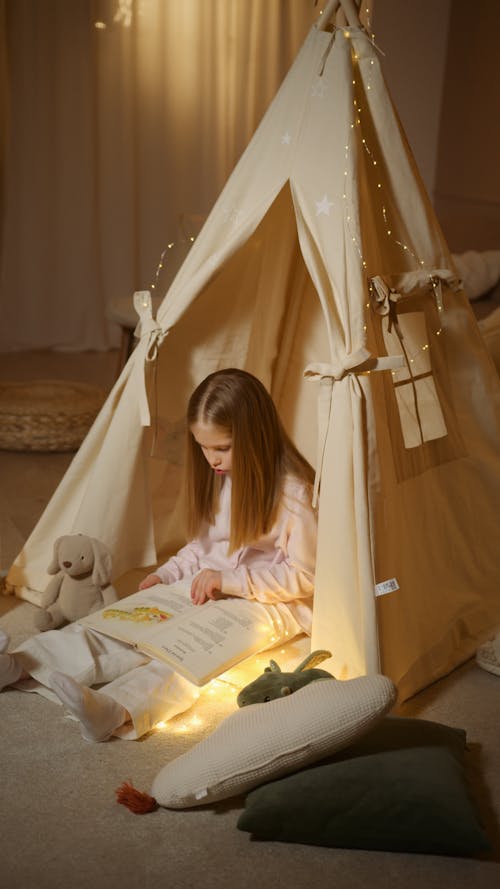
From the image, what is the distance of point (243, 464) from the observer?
2070 millimetres

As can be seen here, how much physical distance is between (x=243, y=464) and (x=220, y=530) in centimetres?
24

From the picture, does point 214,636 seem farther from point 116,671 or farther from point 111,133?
point 111,133

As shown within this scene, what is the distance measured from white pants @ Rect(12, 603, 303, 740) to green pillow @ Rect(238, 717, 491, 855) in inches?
13.2

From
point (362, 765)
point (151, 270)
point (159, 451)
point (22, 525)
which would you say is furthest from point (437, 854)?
point (151, 270)

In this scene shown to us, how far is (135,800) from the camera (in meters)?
1.61

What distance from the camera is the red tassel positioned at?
5.27 feet

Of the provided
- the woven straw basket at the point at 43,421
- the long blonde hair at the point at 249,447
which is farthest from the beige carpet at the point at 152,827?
the woven straw basket at the point at 43,421

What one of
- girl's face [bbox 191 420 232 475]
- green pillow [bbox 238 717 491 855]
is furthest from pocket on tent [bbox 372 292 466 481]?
green pillow [bbox 238 717 491 855]

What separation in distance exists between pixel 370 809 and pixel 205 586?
68cm

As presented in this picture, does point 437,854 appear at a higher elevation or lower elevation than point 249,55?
lower

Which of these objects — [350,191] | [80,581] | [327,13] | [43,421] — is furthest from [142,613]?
[43,421]

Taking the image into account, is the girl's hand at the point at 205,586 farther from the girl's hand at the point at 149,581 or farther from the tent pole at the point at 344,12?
the tent pole at the point at 344,12

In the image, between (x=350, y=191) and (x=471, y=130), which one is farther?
(x=471, y=130)

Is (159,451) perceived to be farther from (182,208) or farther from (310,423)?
(182,208)
